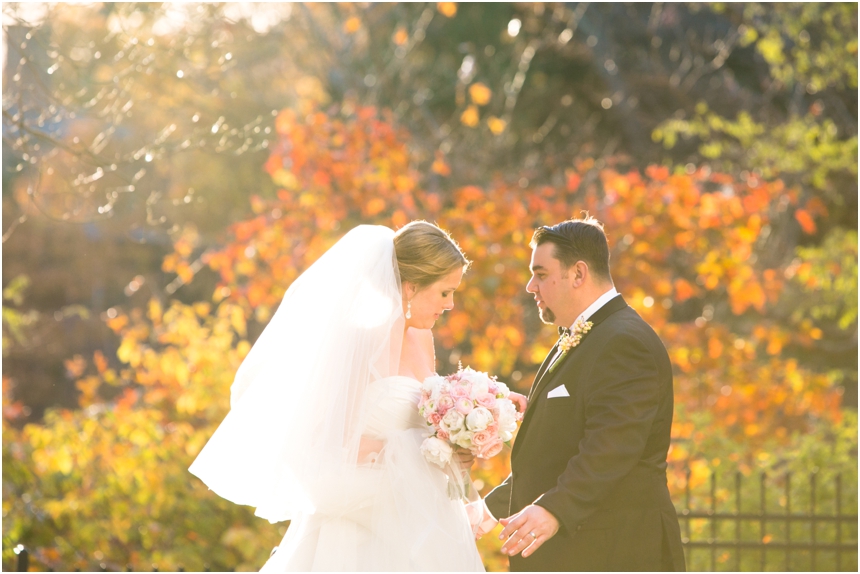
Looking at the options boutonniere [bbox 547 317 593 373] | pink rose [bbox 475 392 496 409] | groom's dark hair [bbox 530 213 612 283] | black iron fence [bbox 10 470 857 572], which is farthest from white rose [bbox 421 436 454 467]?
black iron fence [bbox 10 470 857 572]

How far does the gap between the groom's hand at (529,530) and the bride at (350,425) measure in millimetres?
328

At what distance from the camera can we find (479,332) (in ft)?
25.9

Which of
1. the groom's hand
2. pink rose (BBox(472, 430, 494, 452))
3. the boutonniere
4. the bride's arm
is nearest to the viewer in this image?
the groom's hand

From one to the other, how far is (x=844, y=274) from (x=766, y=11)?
10.6ft

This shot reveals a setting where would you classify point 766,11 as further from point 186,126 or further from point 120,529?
point 186,126

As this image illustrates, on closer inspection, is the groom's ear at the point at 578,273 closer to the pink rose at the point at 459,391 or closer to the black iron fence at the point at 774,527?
the pink rose at the point at 459,391

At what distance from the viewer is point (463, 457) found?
11.3 feet

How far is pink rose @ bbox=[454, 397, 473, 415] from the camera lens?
10.4 ft

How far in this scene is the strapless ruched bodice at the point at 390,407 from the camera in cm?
338

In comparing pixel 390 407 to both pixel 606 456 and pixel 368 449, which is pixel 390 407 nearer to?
pixel 368 449

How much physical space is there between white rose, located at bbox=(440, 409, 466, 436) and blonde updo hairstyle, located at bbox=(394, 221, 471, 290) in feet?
2.08

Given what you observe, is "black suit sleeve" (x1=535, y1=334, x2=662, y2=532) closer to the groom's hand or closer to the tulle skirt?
the groom's hand

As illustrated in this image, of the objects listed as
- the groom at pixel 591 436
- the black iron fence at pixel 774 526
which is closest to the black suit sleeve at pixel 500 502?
the groom at pixel 591 436

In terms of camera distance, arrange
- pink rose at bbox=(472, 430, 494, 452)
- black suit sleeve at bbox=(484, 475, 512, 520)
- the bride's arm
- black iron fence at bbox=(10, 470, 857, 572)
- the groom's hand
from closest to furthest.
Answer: the groom's hand, pink rose at bbox=(472, 430, 494, 452), the bride's arm, black suit sleeve at bbox=(484, 475, 512, 520), black iron fence at bbox=(10, 470, 857, 572)
